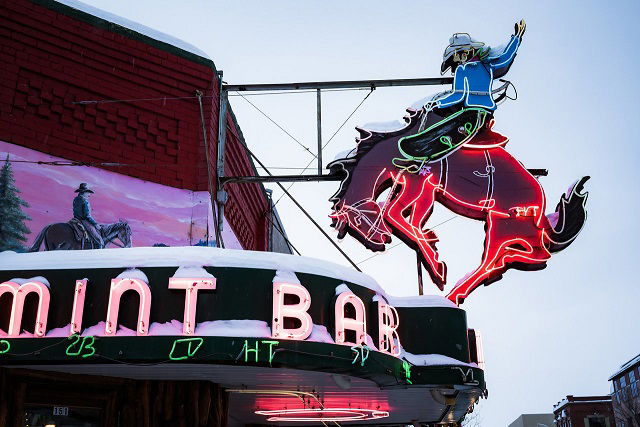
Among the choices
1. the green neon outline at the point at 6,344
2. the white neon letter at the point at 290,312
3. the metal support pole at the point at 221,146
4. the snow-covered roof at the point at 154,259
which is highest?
the metal support pole at the point at 221,146

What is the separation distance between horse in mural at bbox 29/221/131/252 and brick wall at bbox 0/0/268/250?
121cm

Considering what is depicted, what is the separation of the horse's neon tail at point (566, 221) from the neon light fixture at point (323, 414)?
196 inches

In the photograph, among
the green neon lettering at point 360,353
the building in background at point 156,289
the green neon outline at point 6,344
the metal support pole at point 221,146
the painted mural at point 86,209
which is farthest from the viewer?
the metal support pole at point 221,146

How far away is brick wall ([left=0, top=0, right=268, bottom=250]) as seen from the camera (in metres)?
14.0

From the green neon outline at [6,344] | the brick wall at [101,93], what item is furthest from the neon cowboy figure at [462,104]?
the green neon outline at [6,344]

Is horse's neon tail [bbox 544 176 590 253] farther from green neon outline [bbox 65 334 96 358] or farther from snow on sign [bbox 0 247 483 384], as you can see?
green neon outline [bbox 65 334 96 358]

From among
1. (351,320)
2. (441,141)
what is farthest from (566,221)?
(351,320)

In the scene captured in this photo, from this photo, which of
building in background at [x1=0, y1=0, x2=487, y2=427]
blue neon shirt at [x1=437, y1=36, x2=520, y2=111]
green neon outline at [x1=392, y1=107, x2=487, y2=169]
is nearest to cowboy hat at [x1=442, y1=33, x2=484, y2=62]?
blue neon shirt at [x1=437, y1=36, x2=520, y2=111]

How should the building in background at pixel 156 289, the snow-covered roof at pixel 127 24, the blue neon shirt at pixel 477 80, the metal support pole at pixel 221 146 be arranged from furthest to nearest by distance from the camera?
the blue neon shirt at pixel 477 80 → the metal support pole at pixel 221 146 → the snow-covered roof at pixel 127 24 → the building in background at pixel 156 289

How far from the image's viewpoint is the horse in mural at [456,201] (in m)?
15.9

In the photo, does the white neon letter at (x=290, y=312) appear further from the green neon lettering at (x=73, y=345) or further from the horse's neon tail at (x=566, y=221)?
the horse's neon tail at (x=566, y=221)

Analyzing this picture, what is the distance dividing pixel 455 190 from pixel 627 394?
5599 centimetres

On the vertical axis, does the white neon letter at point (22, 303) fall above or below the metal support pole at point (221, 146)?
below

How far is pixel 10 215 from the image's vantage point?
13164 millimetres
